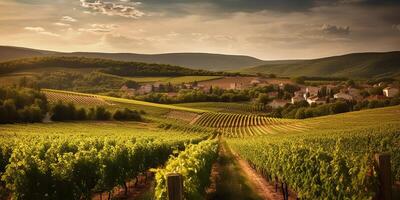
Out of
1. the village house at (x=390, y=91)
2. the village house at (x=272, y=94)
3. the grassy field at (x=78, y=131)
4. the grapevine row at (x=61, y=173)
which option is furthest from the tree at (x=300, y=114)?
the grapevine row at (x=61, y=173)

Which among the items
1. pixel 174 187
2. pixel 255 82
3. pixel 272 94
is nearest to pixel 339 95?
pixel 272 94

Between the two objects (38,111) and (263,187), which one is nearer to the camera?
(263,187)

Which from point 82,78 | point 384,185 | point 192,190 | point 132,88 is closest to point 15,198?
point 192,190

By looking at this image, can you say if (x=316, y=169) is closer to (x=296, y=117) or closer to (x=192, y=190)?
(x=192, y=190)

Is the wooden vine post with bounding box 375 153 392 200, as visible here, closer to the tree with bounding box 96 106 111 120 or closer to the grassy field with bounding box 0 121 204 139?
the grassy field with bounding box 0 121 204 139

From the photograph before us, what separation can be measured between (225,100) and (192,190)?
138 m

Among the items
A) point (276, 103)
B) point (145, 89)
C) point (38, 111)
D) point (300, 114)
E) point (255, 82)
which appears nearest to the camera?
point (38, 111)

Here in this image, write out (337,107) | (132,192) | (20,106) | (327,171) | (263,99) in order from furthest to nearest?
(263,99), (337,107), (20,106), (132,192), (327,171)

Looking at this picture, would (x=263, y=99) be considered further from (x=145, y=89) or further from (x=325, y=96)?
(x=145, y=89)

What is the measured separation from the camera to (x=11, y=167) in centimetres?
1527

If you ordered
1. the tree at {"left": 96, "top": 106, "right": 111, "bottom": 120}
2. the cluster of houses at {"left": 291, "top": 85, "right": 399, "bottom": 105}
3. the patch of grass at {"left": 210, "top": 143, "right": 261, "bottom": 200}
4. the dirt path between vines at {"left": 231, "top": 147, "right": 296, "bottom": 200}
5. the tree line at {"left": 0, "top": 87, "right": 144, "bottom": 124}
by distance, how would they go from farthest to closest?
the cluster of houses at {"left": 291, "top": 85, "right": 399, "bottom": 105}, the tree at {"left": 96, "top": 106, "right": 111, "bottom": 120}, the tree line at {"left": 0, "top": 87, "right": 144, "bottom": 124}, the dirt path between vines at {"left": 231, "top": 147, "right": 296, "bottom": 200}, the patch of grass at {"left": 210, "top": 143, "right": 261, "bottom": 200}

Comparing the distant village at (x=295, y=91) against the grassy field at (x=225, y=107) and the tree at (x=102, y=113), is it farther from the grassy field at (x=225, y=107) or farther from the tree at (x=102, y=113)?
the tree at (x=102, y=113)

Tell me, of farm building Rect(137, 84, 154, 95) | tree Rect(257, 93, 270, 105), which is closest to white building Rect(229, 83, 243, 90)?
tree Rect(257, 93, 270, 105)

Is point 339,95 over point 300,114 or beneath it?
over
